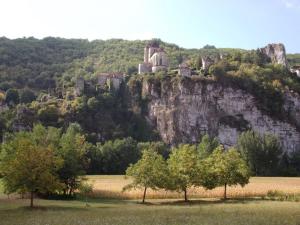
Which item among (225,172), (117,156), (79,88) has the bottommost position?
(117,156)

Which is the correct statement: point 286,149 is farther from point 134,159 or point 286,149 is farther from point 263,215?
point 263,215

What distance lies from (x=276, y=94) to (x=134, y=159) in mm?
57173

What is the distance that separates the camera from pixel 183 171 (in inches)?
2490

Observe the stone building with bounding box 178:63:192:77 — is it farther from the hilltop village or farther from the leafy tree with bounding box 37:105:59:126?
the leafy tree with bounding box 37:105:59:126

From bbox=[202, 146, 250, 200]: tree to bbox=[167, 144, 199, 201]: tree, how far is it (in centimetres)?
166

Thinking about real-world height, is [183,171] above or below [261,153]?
above

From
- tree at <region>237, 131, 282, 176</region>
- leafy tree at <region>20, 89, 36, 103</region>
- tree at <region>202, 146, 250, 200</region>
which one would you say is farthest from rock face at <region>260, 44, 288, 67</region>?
tree at <region>202, 146, 250, 200</region>

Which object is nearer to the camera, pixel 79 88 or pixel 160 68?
pixel 79 88

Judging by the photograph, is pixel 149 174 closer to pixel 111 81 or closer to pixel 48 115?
pixel 48 115

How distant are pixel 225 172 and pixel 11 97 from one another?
112249 mm

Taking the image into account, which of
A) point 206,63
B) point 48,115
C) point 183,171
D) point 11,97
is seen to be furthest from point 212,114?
point 183,171

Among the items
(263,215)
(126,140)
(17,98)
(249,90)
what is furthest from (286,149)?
(263,215)

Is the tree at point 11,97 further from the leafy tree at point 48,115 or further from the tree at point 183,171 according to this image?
the tree at point 183,171

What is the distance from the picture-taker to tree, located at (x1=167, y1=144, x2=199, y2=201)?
6200 centimetres
